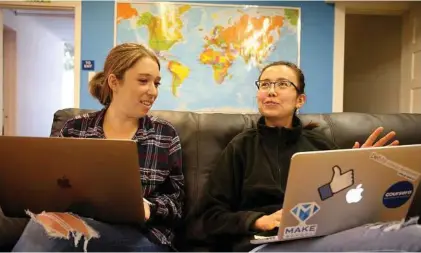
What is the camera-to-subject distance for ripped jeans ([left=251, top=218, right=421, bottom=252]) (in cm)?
88

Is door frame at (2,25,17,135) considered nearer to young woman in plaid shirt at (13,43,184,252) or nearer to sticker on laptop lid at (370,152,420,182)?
young woman in plaid shirt at (13,43,184,252)

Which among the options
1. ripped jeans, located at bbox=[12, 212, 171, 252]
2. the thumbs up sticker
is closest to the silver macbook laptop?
ripped jeans, located at bbox=[12, 212, 171, 252]

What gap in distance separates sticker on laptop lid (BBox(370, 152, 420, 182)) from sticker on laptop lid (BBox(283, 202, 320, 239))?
18 cm

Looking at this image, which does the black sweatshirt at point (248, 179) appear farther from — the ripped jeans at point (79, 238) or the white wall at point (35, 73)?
the white wall at point (35, 73)

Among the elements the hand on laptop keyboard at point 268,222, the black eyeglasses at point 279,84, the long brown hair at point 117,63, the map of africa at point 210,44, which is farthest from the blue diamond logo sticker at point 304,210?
the map of africa at point 210,44

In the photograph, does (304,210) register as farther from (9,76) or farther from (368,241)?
(9,76)

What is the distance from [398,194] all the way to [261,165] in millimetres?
462

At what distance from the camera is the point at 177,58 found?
3.34 metres

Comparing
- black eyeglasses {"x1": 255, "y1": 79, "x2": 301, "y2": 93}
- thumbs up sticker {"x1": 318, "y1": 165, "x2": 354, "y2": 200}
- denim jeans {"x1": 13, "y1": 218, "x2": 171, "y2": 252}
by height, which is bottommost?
denim jeans {"x1": 13, "y1": 218, "x2": 171, "y2": 252}

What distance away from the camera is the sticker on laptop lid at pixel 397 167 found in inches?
36.5

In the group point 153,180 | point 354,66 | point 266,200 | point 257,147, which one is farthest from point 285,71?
point 354,66

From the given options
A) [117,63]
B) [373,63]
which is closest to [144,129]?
[117,63]

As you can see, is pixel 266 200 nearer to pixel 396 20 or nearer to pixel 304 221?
pixel 304 221

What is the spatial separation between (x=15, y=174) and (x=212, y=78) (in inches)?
100
